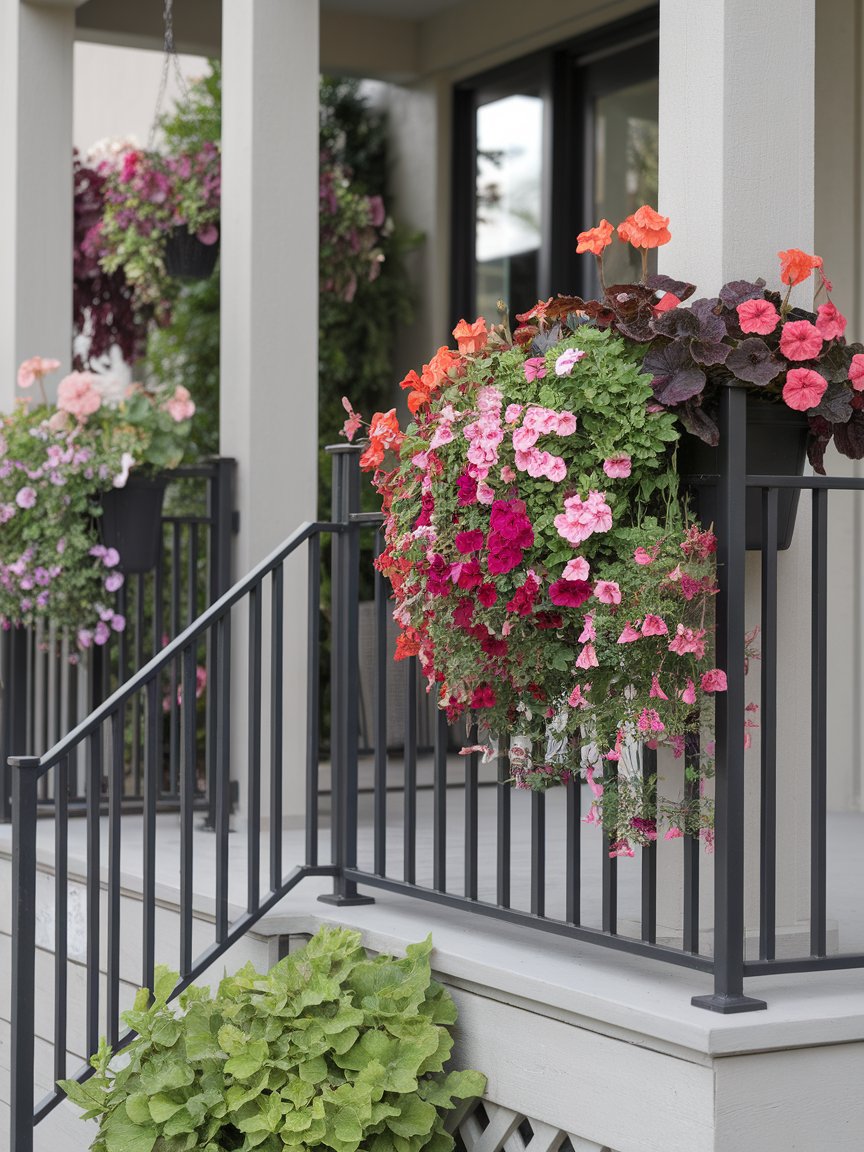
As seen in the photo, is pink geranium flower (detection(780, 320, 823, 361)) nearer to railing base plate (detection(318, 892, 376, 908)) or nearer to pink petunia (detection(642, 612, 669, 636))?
pink petunia (detection(642, 612, 669, 636))

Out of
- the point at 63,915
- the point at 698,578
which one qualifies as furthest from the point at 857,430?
the point at 63,915

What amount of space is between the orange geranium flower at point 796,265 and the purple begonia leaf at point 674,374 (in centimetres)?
25

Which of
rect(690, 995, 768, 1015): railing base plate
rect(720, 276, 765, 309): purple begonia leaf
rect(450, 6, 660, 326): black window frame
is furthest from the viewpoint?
rect(450, 6, 660, 326): black window frame

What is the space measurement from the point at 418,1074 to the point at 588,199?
4.02 m

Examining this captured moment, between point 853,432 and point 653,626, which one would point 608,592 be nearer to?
point 653,626

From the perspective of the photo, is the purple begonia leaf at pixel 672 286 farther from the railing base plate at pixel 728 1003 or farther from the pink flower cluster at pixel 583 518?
the railing base plate at pixel 728 1003

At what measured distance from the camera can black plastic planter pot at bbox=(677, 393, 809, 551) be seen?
8.53 feet

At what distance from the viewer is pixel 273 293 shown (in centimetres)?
466

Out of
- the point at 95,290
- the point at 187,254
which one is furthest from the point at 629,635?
the point at 95,290

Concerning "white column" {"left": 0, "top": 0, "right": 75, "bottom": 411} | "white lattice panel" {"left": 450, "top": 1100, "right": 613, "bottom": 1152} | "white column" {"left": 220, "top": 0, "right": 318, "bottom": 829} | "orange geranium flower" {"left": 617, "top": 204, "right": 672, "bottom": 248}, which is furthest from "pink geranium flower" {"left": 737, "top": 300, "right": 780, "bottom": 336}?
"white column" {"left": 0, "top": 0, "right": 75, "bottom": 411}

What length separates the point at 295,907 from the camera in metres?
3.48

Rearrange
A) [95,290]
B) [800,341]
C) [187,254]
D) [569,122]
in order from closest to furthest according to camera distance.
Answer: [800,341], [187,254], [569,122], [95,290]

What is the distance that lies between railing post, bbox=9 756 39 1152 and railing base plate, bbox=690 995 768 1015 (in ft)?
4.52

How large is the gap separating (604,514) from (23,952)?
150 cm
